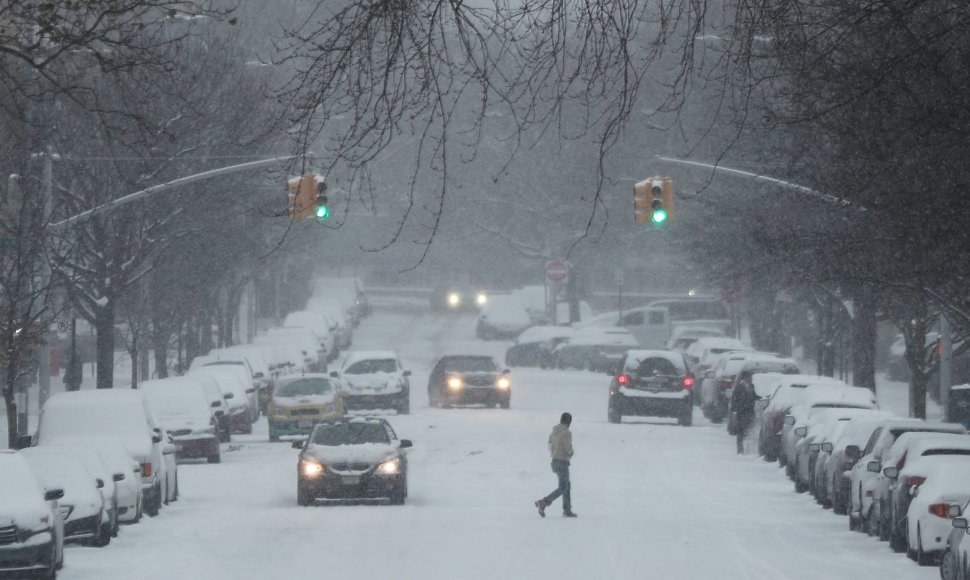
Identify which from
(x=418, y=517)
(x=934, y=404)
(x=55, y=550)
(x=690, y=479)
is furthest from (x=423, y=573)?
(x=934, y=404)

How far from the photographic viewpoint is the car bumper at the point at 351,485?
25125mm

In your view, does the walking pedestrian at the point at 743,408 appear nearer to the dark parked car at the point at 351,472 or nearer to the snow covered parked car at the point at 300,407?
the snow covered parked car at the point at 300,407

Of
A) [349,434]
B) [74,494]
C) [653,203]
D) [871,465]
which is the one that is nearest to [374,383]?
[653,203]

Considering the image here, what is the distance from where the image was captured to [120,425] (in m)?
25.7

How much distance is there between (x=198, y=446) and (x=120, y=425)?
297 inches

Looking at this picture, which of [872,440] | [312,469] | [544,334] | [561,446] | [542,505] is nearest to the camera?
[542,505]

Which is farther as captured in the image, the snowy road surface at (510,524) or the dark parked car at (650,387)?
the dark parked car at (650,387)

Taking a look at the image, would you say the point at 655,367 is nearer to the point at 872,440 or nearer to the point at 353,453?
the point at 353,453

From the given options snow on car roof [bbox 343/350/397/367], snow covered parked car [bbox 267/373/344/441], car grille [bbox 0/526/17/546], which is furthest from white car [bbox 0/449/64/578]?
snow on car roof [bbox 343/350/397/367]

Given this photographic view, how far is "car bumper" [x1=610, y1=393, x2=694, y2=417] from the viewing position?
41656 mm

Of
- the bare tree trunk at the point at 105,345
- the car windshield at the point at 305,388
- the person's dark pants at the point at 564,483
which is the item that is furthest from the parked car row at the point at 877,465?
the bare tree trunk at the point at 105,345

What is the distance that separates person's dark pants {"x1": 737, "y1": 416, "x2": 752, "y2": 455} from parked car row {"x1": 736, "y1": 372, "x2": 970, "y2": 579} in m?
1.05

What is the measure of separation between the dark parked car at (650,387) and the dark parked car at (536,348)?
2536 cm

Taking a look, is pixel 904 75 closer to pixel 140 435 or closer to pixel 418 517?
pixel 418 517
